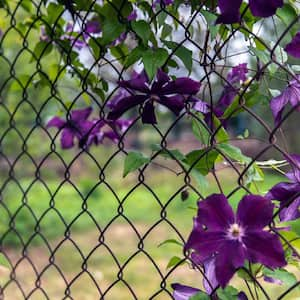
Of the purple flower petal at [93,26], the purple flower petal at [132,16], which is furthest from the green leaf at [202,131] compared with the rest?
the purple flower petal at [93,26]

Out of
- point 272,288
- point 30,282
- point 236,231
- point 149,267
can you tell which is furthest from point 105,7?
point 149,267

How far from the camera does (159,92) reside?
0.72m

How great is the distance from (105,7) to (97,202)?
557cm

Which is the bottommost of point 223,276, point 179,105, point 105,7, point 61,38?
point 223,276

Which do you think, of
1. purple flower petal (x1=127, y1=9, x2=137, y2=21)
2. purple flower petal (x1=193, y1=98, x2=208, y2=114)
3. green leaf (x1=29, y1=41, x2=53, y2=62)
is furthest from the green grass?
purple flower petal (x1=193, y1=98, x2=208, y2=114)

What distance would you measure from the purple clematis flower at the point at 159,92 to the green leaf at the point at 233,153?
8 cm

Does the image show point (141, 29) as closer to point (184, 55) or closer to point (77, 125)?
point (184, 55)

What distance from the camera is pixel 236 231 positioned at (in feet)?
2.03

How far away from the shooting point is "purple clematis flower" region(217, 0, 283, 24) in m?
0.63

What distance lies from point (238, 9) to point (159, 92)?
0.14m

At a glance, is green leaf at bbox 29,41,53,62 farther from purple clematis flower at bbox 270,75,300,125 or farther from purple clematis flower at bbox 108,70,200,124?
purple clematis flower at bbox 270,75,300,125

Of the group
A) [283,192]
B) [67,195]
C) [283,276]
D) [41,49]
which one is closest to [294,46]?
[283,192]

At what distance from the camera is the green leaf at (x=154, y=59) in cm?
73

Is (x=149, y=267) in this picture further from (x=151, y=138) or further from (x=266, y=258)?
(x=151, y=138)
